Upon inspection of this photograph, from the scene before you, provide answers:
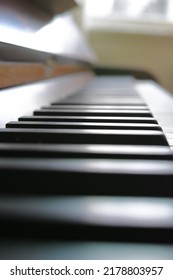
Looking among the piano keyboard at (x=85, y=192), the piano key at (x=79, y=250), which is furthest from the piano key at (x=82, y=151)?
the piano key at (x=79, y=250)

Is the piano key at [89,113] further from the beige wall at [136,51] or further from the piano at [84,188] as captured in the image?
the beige wall at [136,51]

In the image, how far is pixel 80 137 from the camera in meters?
0.53

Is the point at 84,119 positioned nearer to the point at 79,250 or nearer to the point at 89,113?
the point at 89,113

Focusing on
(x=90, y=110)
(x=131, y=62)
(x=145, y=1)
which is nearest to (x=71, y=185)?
(x=90, y=110)

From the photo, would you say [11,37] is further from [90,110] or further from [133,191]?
[133,191]

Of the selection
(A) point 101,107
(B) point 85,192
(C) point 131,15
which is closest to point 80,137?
(B) point 85,192

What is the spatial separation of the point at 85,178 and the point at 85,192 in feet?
0.07

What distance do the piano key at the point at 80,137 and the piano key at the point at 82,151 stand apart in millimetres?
25

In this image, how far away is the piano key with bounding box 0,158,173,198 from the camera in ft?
1.21

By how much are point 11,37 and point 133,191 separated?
49 centimetres

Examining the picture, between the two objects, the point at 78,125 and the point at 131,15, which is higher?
the point at 131,15

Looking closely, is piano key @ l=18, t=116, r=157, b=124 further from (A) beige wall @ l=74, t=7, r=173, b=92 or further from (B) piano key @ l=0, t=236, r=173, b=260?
(A) beige wall @ l=74, t=7, r=173, b=92

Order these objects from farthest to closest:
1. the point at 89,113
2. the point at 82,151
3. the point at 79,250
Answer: the point at 89,113 → the point at 82,151 → the point at 79,250

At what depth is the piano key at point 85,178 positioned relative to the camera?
1.21 ft
